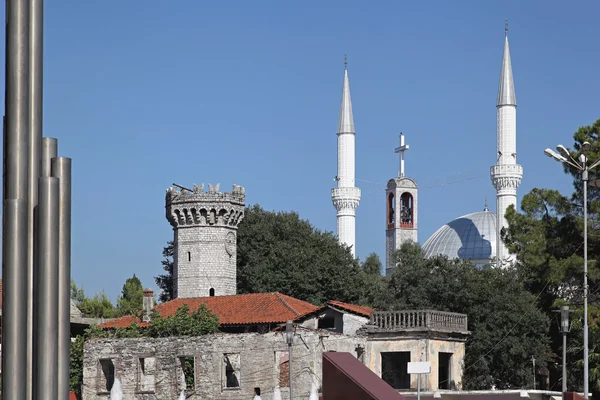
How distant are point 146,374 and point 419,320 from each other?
406 inches

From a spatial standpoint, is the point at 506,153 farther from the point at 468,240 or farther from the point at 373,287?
the point at 373,287

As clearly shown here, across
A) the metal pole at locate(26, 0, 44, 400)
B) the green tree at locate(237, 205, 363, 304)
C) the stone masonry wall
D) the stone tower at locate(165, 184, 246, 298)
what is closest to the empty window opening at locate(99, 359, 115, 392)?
the stone masonry wall

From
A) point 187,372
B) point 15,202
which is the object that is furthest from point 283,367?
point 15,202

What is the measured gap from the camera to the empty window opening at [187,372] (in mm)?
40938

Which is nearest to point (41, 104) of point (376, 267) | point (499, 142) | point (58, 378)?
point (58, 378)

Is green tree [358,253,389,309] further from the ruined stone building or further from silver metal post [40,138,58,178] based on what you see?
silver metal post [40,138,58,178]

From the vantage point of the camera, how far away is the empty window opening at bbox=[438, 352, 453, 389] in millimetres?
40906

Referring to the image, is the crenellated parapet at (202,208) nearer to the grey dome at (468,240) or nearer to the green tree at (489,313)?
the green tree at (489,313)

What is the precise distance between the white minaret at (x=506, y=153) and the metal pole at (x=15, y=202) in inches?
3364

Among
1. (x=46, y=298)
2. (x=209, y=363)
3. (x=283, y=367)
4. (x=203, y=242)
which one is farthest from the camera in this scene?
(x=203, y=242)

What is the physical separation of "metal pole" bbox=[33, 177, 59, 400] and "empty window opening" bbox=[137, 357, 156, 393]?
34.1 m

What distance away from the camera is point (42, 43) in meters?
8.33

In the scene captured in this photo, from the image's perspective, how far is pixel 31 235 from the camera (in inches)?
321

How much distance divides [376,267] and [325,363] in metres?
85.7
